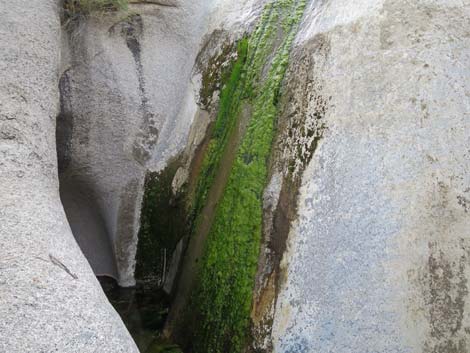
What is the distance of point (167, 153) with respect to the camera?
3967 millimetres

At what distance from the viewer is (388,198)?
2.46 meters

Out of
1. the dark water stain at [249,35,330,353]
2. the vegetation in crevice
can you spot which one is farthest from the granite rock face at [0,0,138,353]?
the vegetation in crevice

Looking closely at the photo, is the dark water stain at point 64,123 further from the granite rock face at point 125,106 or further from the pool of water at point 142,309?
the pool of water at point 142,309

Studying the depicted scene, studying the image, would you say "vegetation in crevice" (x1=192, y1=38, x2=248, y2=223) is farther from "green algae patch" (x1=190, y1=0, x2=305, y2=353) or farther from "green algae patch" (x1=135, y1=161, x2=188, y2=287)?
"green algae patch" (x1=135, y1=161, x2=188, y2=287)

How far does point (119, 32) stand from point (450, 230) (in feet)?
8.79

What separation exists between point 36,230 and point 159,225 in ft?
5.77

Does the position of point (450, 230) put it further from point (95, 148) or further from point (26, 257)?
point (95, 148)

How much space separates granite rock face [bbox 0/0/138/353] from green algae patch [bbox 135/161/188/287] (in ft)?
3.42

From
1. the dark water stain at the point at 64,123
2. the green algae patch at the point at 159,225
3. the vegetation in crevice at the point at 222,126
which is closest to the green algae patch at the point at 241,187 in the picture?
the vegetation in crevice at the point at 222,126

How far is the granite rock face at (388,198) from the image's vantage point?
Answer: 2.35 metres

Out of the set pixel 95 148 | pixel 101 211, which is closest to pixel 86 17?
pixel 95 148

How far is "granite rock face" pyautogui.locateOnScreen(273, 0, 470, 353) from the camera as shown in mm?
2346

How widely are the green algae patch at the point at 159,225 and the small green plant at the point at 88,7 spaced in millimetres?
1139

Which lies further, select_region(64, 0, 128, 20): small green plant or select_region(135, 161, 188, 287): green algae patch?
select_region(135, 161, 188, 287): green algae patch
